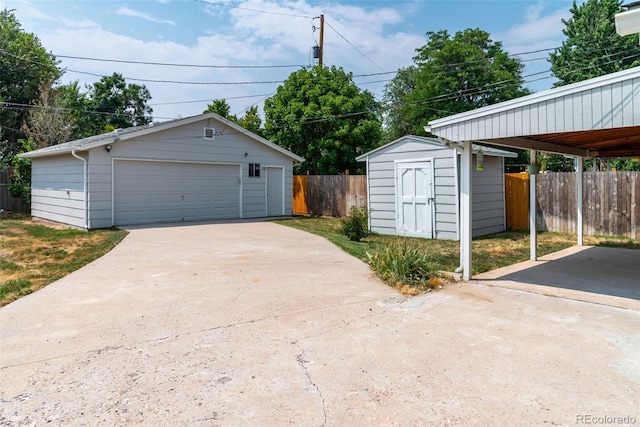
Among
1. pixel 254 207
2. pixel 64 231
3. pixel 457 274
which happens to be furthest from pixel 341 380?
pixel 254 207

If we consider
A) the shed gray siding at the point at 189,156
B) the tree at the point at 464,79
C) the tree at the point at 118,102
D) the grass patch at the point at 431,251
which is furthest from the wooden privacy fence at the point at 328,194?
the tree at the point at 118,102

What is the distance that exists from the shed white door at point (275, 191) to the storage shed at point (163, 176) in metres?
0.04

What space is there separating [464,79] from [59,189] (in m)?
23.1

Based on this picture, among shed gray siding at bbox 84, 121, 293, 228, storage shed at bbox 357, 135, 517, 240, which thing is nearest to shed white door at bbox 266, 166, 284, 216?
shed gray siding at bbox 84, 121, 293, 228

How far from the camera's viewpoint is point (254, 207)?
52.1 feet

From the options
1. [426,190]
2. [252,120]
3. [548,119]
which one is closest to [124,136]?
[426,190]

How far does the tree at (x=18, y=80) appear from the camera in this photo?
22891mm

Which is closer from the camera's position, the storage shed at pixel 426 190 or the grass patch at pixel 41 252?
the grass patch at pixel 41 252

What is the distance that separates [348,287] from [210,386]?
301cm

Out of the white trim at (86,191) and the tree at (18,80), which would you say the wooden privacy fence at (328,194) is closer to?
the white trim at (86,191)

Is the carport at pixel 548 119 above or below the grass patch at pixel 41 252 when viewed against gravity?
above

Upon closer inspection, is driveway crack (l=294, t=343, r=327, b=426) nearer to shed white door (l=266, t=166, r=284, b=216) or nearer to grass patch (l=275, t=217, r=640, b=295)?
grass patch (l=275, t=217, r=640, b=295)

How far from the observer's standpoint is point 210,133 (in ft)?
48.1

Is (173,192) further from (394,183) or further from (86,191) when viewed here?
(394,183)
